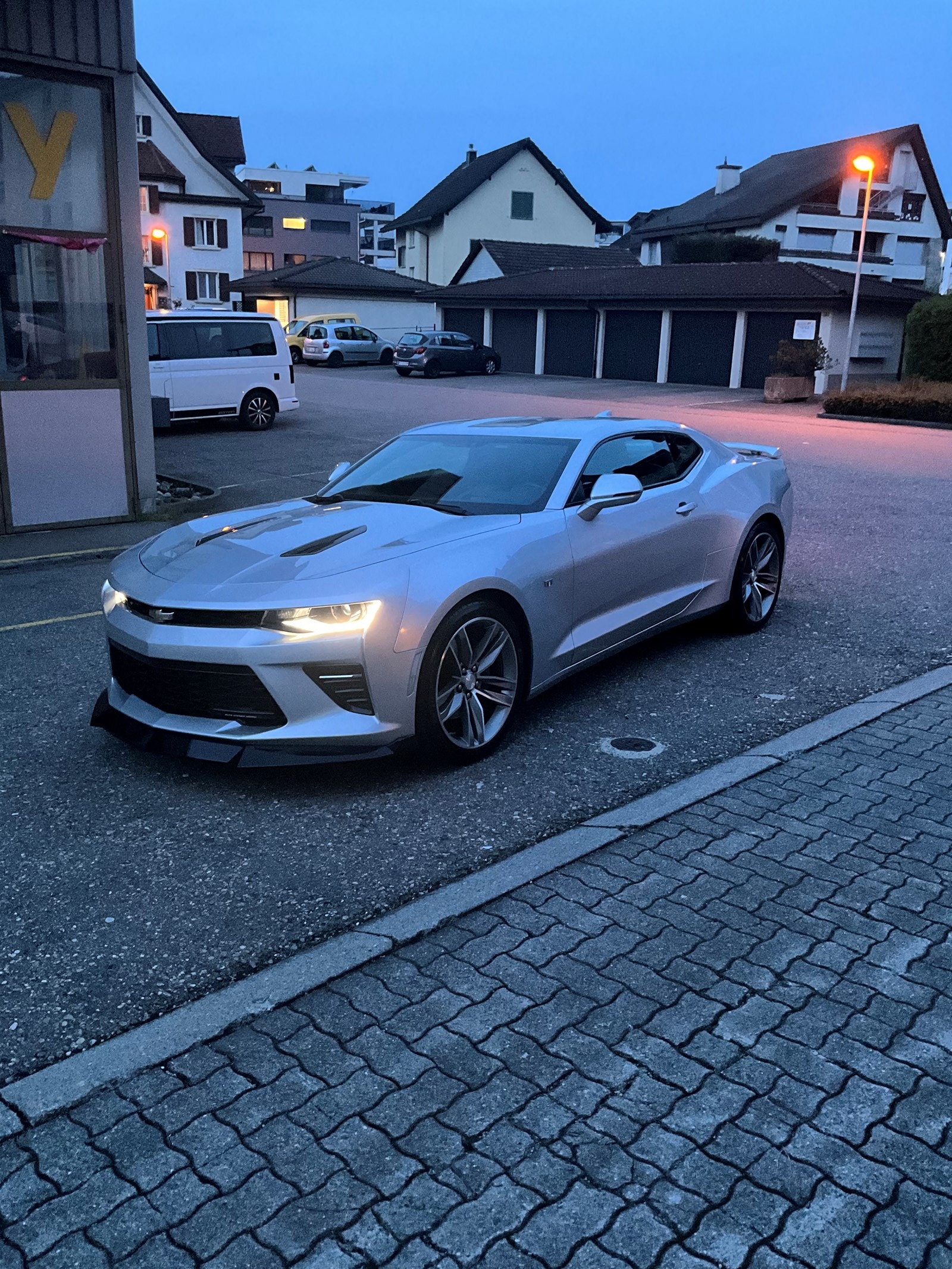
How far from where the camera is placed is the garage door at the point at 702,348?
3512cm

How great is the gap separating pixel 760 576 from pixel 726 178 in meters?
54.8

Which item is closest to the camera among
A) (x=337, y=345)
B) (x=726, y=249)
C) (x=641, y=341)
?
(x=641, y=341)

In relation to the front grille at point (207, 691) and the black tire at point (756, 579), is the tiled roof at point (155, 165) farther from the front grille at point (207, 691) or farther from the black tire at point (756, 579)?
the front grille at point (207, 691)

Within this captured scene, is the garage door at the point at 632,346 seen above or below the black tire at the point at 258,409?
above

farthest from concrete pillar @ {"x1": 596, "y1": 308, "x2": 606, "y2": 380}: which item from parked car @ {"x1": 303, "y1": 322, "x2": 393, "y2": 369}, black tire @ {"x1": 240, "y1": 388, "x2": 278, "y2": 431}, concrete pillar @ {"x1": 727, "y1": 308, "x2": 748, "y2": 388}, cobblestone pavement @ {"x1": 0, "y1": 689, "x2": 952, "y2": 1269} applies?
cobblestone pavement @ {"x1": 0, "y1": 689, "x2": 952, "y2": 1269}

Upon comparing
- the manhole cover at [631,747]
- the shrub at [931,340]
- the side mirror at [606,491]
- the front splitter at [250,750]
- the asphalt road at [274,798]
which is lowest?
the asphalt road at [274,798]

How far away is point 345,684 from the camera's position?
14.9ft

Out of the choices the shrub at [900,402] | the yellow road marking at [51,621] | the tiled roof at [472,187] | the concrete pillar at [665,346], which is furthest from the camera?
the tiled roof at [472,187]

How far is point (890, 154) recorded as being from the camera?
50.8 meters

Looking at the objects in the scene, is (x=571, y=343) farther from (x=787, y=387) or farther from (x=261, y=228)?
(x=261, y=228)

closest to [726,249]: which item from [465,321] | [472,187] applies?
[465,321]

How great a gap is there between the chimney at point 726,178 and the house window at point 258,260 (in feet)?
112

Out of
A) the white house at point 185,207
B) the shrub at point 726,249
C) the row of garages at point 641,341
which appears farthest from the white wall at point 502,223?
the shrub at point 726,249

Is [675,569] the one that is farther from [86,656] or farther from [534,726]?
[86,656]
